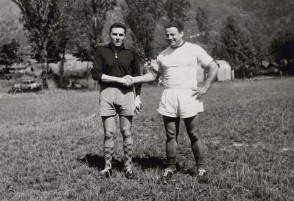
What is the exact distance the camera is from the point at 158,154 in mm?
6711

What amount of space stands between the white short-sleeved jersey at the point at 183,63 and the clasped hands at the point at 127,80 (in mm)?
488

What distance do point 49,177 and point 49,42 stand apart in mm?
33014

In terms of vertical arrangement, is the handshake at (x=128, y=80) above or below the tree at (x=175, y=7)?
below

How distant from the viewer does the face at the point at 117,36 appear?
507cm

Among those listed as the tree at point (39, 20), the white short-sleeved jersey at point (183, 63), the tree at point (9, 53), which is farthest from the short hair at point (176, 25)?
the tree at point (9, 53)

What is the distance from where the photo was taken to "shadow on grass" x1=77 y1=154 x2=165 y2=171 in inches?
227

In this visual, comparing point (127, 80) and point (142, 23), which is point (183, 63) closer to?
point (127, 80)

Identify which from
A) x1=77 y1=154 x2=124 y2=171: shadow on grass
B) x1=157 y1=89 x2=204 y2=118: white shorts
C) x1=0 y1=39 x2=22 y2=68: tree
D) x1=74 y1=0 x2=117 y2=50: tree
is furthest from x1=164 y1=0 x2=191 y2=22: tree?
x1=157 y1=89 x2=204 y2=118: white shorts

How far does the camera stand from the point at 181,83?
4961 millimetres

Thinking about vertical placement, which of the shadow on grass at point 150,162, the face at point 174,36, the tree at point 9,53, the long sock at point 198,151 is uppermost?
the tree at point 9,53

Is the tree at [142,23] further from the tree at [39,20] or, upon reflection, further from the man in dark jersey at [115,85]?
the man in dark jersey at [115,85]

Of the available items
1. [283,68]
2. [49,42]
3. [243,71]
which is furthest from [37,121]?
[283,68]

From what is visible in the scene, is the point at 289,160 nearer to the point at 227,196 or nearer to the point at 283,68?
the point at 227,196

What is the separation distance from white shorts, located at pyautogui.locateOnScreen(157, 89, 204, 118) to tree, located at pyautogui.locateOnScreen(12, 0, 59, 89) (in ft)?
101
